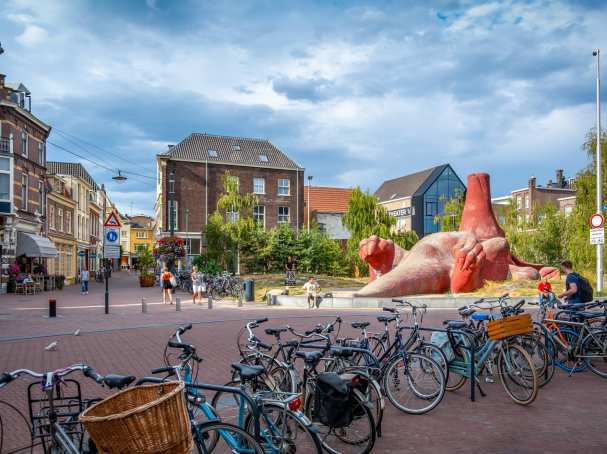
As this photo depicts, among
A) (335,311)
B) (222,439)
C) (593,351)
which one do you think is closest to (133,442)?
(222,439)

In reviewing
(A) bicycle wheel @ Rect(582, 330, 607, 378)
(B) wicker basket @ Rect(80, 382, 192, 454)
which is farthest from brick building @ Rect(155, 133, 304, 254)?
(B) wicker basket @ Rect(80, 382, 192, 454)

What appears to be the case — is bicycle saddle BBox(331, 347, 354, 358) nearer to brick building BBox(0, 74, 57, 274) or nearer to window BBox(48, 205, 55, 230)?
brick building BBox(0, 74, 57, 274)

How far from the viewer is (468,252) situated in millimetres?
21562

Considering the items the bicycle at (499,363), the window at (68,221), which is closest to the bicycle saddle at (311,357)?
the bicycle at (499,363)

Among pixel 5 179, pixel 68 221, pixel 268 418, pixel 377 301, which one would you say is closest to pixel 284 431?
pixel 268 418

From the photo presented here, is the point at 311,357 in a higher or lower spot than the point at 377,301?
higher

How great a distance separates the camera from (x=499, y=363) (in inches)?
275

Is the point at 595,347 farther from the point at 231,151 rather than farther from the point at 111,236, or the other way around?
the point at 231,151

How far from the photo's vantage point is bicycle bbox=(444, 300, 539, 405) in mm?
6703

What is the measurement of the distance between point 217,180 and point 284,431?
160ft

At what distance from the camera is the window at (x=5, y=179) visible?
1227 inches

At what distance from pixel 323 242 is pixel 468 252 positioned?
75.5 ft

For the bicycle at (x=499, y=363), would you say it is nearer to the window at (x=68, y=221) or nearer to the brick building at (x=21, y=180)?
the brick building at (x=21, y=180)

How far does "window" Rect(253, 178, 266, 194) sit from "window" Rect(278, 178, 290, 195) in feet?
5.29
